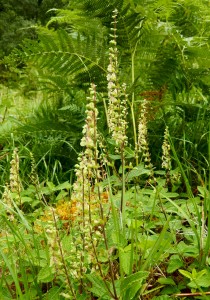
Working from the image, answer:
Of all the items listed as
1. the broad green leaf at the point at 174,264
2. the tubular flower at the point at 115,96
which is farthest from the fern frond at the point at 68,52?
the broad green leaf at the point at 174,264

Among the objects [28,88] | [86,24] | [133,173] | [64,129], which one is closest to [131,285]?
[133,173]

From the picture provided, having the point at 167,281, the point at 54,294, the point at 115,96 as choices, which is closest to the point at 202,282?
the point at 167,281

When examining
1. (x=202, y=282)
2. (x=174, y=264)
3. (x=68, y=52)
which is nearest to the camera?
(x=202, y=282)

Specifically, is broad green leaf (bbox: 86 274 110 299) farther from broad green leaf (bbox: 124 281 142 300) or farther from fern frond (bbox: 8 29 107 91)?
fern frond (bbox: 8 29 107 91)

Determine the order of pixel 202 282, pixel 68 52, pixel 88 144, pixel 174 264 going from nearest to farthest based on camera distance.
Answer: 1. pixel 88 144
2. pixel 202 282
3. pixel 174 264
4. pixel 68 52

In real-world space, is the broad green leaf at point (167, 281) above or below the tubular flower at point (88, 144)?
below

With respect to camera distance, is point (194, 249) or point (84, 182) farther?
point (194, 249)

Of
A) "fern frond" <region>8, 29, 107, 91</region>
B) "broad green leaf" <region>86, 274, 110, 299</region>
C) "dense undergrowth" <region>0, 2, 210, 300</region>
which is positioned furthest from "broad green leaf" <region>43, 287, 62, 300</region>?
"fern frond" <region>8, 29, 107, 91</region>

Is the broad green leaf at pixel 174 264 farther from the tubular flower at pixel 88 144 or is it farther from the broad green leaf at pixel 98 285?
the tubular flower at pixel 88 144

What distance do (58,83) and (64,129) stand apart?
0.28m

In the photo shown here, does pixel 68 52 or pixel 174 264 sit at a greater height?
pixel 68 52

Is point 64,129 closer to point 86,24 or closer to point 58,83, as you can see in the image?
point 58,83

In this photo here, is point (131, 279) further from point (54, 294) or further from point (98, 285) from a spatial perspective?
point (54, 294)

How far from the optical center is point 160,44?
2488mm
